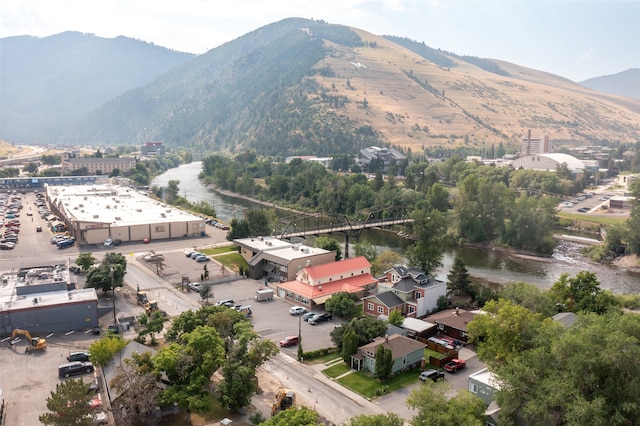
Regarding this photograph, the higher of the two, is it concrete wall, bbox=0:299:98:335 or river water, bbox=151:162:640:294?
concrete wall, bbox=0:299:98:335

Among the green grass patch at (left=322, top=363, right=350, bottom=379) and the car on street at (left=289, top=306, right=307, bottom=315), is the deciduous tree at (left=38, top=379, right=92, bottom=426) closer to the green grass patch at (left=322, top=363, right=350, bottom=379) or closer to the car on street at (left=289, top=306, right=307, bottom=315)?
the green grass patch at (left=322, top=363, right=350, bottom=379)

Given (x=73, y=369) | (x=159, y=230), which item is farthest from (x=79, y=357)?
(x=159, y=230)

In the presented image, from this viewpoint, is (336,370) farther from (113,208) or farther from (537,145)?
(537,145)

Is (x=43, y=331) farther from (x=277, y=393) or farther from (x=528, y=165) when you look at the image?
(x=528, y=165)

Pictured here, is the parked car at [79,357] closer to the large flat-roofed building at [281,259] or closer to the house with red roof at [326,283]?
the house with red roof at [326,283]

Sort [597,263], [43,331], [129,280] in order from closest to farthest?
[43,331]
[129,280]
[597,263]

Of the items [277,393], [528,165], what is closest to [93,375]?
[277,393]

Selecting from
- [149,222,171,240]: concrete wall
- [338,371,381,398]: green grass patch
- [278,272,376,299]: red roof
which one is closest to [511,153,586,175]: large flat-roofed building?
[149,222,171,240]: concrete wall
